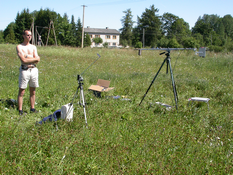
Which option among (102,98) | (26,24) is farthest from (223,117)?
(26,24)

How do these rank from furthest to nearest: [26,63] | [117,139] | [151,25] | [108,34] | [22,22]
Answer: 1. [108,34]
2. [151,25]
3. [22,22]
4. [26,63]
5. [117,139]

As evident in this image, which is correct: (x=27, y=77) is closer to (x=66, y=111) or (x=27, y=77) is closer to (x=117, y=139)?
(x=66, y=111)

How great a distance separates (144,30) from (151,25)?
299 cm

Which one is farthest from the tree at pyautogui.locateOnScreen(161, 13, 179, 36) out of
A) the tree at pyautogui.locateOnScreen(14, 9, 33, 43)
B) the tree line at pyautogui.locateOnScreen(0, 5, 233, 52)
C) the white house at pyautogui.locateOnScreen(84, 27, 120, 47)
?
the tree at pyautogui.locateOnScreen(14, 9, 33, 43)

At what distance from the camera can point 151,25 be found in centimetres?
7275

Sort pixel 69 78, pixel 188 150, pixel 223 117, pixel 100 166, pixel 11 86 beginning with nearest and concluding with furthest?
1. pixel 100 166
2. pixel 188 150
3. pixel 223 117
4. pixel 11 86
5. pixel 69 78

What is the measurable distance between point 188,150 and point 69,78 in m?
6.01

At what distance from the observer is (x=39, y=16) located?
181 ft

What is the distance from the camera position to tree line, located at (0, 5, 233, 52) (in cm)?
5238

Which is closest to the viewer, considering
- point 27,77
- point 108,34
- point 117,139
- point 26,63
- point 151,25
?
point 117,139

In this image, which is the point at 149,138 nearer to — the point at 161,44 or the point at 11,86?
the point at 11,86

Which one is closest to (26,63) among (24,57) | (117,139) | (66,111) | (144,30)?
(24,57)

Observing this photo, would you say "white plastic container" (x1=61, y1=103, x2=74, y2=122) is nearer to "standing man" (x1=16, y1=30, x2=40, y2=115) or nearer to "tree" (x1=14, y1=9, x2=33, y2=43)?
"standing man" (x1=16, y1=30, x2=40, y2=115)

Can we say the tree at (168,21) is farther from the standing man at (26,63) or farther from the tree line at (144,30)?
the standing man at (26,63)
